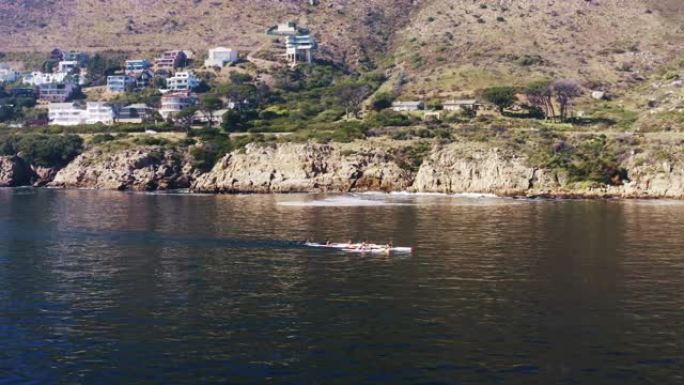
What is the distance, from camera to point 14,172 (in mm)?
152875

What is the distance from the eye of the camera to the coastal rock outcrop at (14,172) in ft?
501

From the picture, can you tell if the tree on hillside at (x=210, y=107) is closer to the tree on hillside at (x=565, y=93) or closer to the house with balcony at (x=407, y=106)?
the house with balcony at (x=407, y=106)

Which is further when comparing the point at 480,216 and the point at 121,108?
the point at 121,108

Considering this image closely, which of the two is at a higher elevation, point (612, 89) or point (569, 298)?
point (612, 89)

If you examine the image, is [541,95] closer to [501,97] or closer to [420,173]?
[501,97]

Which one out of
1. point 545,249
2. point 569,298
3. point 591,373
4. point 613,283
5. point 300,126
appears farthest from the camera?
point 300,126

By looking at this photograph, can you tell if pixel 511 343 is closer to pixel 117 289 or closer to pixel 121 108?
pixel 117 289

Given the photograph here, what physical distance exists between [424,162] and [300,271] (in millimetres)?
79013

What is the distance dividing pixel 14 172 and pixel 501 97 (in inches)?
3537

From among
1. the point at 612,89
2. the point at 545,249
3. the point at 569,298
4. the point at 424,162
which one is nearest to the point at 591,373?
the point at 569,298

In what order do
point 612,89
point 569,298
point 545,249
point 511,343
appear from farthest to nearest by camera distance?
point 612,89 → point 545,249 → point 569,298 → point 511,343

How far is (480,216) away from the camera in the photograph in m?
93.4

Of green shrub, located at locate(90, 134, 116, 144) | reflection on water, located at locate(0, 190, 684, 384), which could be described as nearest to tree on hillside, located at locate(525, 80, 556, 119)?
green shrub, located at locate(90, 134, 116, 144)

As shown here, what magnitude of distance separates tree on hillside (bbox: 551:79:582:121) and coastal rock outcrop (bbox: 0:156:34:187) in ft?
323
